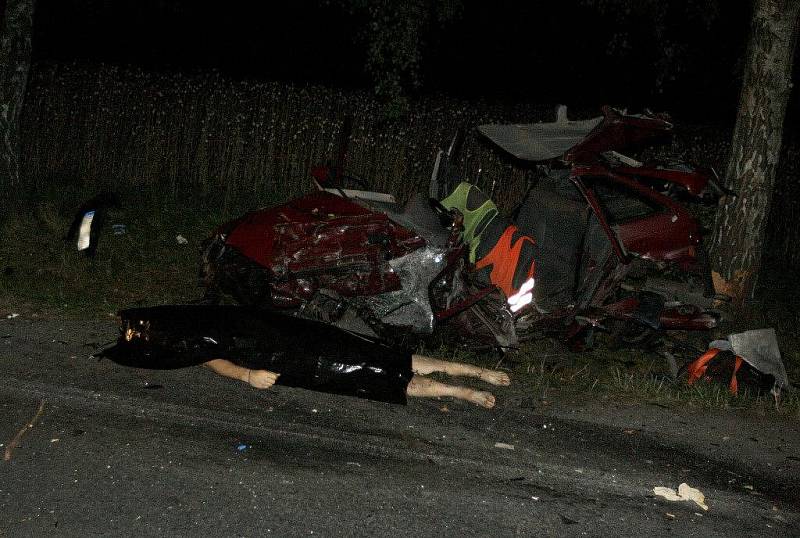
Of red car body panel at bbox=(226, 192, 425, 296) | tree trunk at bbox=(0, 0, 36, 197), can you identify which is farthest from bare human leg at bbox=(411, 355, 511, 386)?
tree trunk at bbox=(0, 0, 36, 197)

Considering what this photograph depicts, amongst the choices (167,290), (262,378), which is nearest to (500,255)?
(262,378)

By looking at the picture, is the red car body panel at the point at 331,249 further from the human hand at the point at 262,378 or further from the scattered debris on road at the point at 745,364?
A: the scattered debris on road at the point at 745,364

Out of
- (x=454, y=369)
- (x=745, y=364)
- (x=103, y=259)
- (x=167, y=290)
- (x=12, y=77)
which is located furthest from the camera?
(x=12, y=77)

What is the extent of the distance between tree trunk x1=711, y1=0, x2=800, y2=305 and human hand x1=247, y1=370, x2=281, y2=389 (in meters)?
4.69

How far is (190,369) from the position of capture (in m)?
5.74

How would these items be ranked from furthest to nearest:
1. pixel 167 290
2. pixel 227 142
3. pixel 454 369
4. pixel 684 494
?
pixel 227 142 < pixel 167 290 < pixel 454 369 < pixel 684 494

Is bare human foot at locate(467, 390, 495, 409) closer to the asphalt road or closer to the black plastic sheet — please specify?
the asphalt road

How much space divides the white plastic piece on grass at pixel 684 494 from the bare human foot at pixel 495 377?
57.7 inches

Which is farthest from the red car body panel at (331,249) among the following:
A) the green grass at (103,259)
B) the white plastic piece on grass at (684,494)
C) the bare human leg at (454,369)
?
the white plastic piece on grass at (684,494)

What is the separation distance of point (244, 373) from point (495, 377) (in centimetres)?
172

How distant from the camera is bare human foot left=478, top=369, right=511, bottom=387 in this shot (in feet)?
18.9

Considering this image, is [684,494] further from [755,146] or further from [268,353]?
[755,146]

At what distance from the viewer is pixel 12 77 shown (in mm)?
9297

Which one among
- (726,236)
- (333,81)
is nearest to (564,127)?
(726,236)
